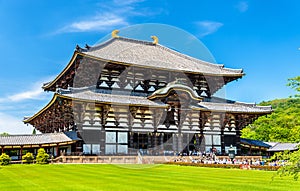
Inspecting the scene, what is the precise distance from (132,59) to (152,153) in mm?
12354

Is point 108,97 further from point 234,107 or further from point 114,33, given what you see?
point 234,107

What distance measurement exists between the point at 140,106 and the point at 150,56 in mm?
10877

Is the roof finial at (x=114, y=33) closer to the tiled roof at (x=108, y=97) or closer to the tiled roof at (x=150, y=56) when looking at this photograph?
the tiled roof at (x=150, y=56)

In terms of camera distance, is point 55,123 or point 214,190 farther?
point 55,123

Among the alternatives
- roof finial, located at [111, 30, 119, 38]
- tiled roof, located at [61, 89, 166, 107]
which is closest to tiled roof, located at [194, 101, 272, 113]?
tiled roof, located at [61, 89, 166, 107]

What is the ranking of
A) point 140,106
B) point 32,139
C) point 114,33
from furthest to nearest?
Answer: 1. point 114,33
2. point 140,106
3. point 32,139

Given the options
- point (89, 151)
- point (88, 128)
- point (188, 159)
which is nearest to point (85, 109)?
point (88, 128)

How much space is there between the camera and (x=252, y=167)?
2777 centimetres

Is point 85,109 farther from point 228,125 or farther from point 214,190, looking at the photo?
point 214,190

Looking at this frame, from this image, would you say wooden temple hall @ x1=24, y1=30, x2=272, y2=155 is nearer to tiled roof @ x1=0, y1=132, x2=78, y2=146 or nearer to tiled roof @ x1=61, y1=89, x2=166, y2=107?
tiled roof @ x1=61, y1=89, x2=166, y2=107

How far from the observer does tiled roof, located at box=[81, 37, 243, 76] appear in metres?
40.5

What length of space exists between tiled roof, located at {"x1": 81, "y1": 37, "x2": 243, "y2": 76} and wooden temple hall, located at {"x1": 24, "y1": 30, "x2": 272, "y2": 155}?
0.15 m

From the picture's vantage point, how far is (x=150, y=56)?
45125 mm

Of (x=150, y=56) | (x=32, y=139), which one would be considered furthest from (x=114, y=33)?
(x=32, y=139)
